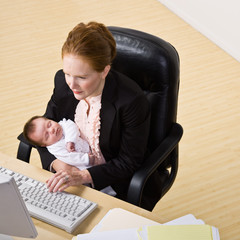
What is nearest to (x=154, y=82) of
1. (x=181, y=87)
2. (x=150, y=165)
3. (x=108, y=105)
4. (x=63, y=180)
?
(x=108, y=105)

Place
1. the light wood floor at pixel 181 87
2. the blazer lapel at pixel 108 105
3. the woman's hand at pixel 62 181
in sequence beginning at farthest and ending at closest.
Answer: the light wood floor at pixel 181 87 < the blazer lapel at pixel 108 105 < the woman's hand at pixel 62 181

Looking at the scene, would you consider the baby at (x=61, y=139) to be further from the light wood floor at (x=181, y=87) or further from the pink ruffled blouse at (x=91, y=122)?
the light wood floor at (x=181, y=87)

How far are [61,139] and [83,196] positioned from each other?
1.41ft

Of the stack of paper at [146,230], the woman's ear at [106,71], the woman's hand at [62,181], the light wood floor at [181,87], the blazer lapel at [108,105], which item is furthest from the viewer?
the light wood floor at [181,87]

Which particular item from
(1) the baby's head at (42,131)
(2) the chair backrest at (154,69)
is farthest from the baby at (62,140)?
(2) the chair backrest at (154,69)

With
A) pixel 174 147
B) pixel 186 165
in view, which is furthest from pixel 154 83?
pixel 186 165

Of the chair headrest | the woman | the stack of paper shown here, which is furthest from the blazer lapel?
the stack of paper

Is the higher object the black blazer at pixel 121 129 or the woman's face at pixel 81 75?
the woman's face at pixel 81 75

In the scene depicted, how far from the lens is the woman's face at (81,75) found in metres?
2.06

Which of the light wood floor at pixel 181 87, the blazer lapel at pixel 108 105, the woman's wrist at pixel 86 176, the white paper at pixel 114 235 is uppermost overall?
the blazer lapel at pixel 108 105

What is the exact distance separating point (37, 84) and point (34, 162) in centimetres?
99

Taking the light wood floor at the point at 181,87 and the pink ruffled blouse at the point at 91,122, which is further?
the light wood floor at the point at 181,87

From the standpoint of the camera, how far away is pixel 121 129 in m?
2.31

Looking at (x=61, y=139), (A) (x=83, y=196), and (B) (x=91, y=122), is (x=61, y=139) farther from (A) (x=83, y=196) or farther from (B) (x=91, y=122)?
(A) (x=83, y=196)
